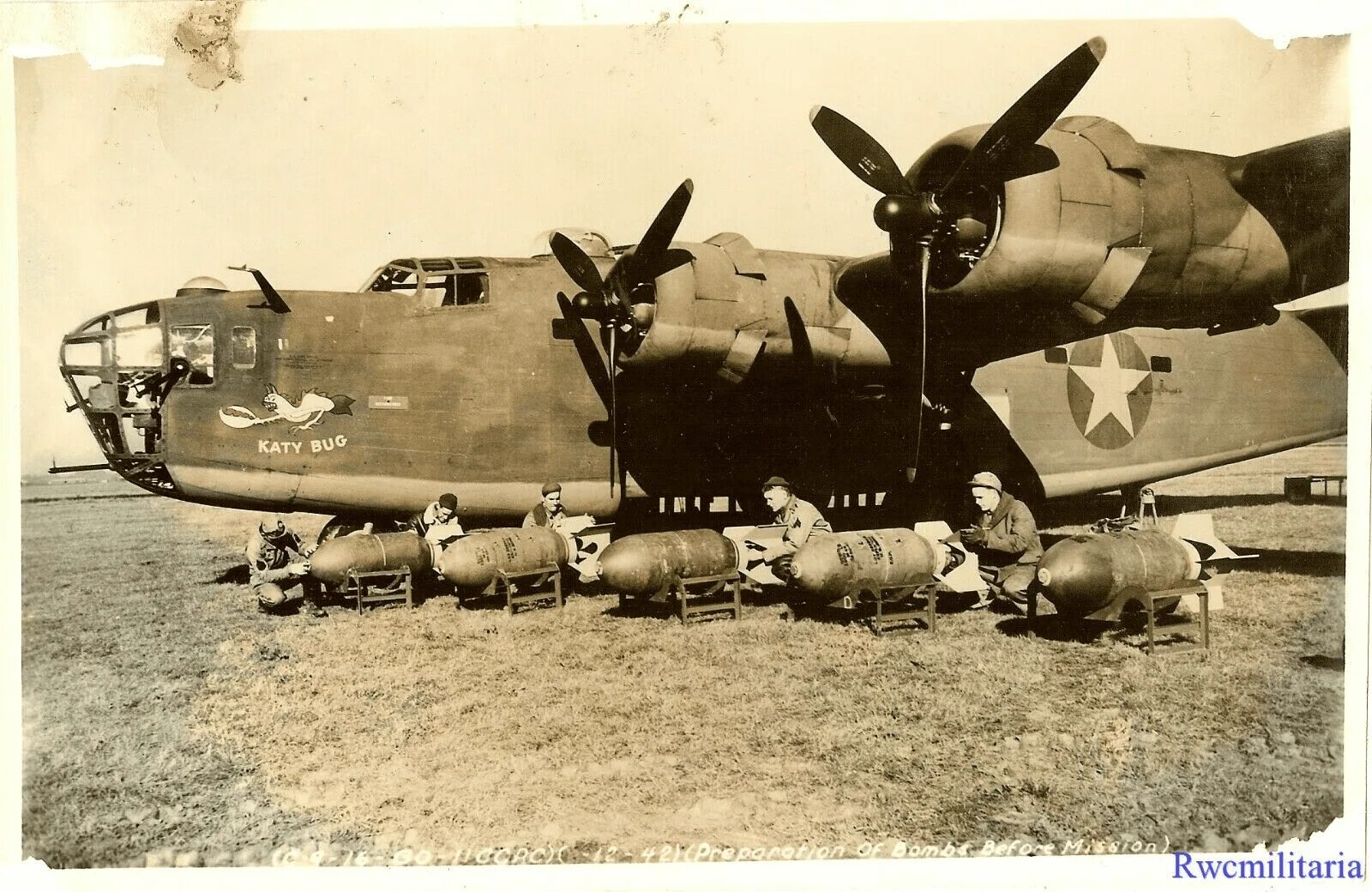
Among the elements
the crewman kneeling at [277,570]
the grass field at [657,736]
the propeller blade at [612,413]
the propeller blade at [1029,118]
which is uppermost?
the propeller blade at [1029,118]

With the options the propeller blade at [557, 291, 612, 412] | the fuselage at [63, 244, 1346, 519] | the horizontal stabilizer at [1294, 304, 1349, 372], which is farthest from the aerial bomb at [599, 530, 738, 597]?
the horizontal stabilizer at [1294, 304, 1349, 372]

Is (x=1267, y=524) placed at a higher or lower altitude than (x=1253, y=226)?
lower

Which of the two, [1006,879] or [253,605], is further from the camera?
[253,605]

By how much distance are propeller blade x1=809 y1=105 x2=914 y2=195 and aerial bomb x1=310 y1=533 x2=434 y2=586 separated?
20.2 feet

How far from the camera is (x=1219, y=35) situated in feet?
26.5

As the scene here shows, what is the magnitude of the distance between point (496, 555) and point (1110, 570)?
19.7 feet

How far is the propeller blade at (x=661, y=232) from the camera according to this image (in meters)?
8.92

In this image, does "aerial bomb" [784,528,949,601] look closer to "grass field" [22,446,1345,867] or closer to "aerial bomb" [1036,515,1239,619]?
"grass field" [22,446,1345,867]

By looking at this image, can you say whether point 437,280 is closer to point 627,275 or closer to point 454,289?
point 454,289

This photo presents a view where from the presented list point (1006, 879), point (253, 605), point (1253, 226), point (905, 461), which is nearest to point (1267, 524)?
point (905, 461)

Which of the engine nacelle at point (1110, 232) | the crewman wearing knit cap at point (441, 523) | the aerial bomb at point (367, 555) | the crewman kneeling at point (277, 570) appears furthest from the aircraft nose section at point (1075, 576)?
the crewman kneeling at point (277, 570)

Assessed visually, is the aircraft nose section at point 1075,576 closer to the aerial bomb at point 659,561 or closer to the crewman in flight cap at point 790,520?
the crewman in flight cap at point 790,520

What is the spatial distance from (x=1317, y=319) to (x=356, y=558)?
13.6 meters

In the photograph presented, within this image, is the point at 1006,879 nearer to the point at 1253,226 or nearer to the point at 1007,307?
the point at 1007,307
